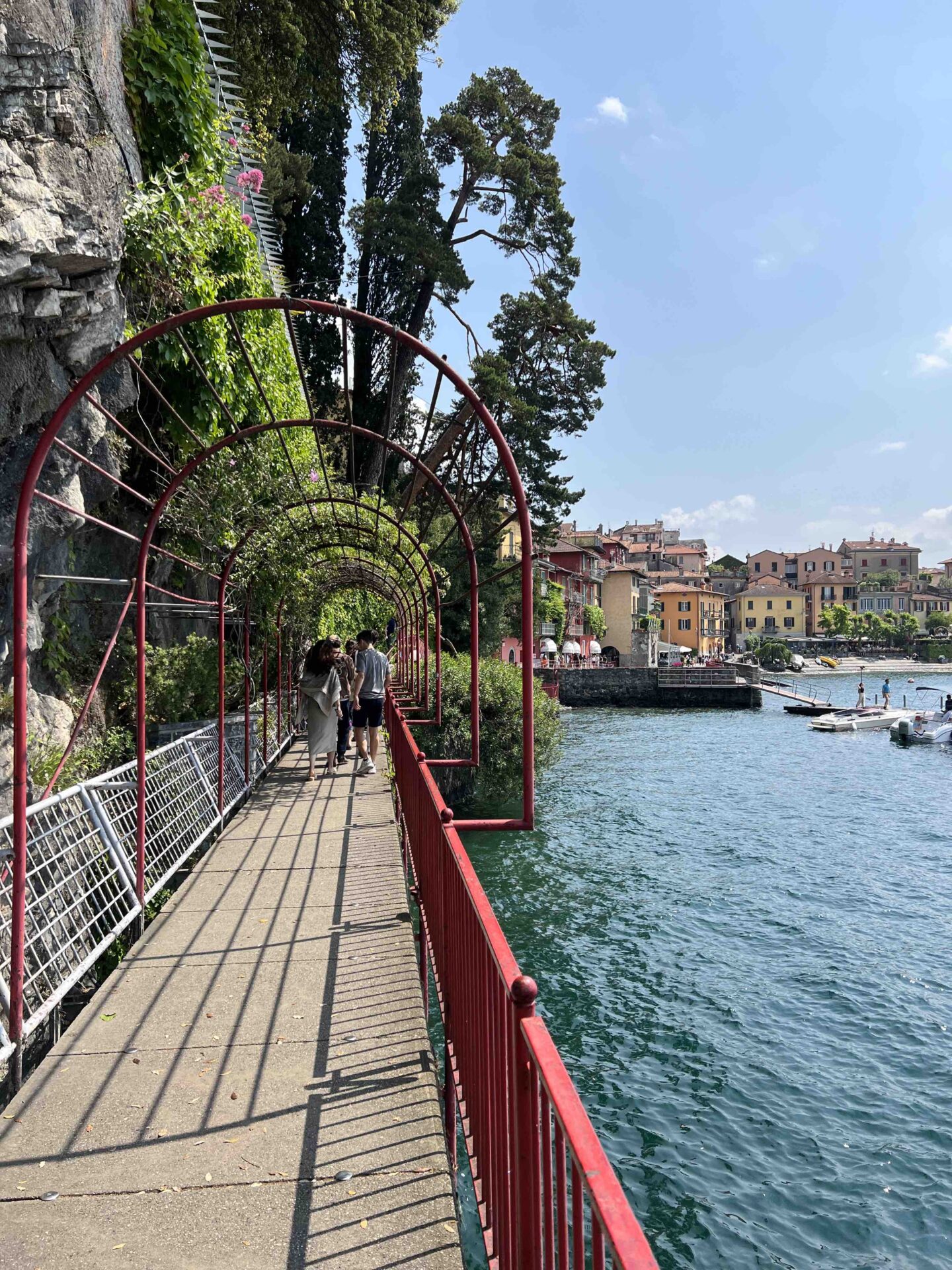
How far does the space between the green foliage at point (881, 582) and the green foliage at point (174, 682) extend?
125857mm

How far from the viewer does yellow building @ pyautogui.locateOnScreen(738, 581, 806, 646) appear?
123 metres

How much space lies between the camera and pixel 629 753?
35.2 m

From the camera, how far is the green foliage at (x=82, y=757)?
7660mm

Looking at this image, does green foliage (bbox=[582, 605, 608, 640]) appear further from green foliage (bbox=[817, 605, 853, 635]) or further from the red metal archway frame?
the red metal archway frame

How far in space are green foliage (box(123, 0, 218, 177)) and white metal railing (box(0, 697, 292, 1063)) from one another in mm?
5547

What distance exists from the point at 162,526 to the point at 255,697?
4.15 metres

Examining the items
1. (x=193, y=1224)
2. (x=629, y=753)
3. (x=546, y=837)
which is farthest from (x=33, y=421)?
(x=629, y=753)

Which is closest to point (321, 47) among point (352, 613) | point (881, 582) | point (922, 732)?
point (352, 613)

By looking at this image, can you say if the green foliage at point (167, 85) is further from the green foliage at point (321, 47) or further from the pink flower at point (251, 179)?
the green foliage at point (321, 47)

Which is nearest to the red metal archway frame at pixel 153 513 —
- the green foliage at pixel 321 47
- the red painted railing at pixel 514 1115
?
the red painted railing at pixel 514 1115

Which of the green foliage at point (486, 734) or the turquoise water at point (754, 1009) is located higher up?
the green foliage at point (486, 734)

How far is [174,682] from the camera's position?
11453 mm

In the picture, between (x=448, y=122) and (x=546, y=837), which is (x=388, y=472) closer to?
(x=448, y=122)

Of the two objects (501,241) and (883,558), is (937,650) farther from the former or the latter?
(501,241)
